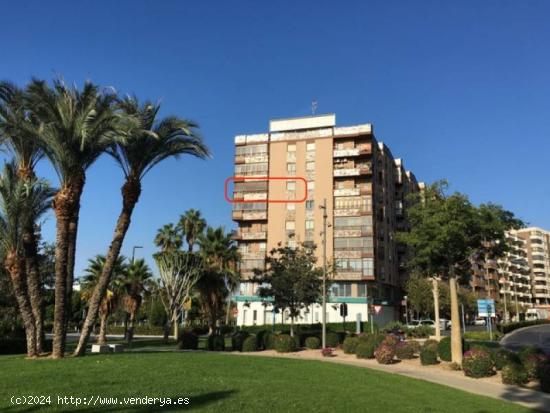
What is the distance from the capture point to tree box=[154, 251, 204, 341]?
4275cm

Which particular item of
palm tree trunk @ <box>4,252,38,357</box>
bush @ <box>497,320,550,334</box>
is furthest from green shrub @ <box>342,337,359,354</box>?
bush @ <box>497,320,550,334</box>

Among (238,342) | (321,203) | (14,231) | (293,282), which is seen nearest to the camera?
(14,231)

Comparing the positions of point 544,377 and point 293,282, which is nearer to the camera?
point 544,377

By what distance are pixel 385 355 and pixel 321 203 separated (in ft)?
164

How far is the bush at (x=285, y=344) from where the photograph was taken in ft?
88.3

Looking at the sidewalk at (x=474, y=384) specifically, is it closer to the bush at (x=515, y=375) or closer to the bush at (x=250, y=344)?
the bush at (x=515, y=375)

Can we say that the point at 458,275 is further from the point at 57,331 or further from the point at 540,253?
the point at 540,253

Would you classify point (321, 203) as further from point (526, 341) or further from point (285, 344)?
point (285, 344)

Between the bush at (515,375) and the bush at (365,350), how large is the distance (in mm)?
7916

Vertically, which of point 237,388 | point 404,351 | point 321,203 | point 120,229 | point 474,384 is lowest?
point 474,384

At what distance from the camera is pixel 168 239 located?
1842 inches

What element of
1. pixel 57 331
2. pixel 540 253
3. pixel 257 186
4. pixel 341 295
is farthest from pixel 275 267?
pixel 540 253

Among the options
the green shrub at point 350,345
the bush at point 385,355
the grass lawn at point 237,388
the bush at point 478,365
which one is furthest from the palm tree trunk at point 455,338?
the green shrub at point 350,345

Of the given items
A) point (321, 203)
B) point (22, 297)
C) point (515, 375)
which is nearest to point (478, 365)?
point (515, 375)
